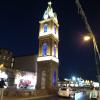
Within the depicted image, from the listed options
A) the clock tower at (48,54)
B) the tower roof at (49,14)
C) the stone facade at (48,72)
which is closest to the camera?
the stone facade at (48,72)

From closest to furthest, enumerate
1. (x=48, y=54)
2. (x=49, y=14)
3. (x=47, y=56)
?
(x=47, y=56) < (x=48, y=54) < (x=49, y=14)

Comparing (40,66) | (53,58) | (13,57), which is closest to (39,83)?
(40,66)

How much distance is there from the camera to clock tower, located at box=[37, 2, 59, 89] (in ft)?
166

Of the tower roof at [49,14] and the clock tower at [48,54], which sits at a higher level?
the tower roof at [49,14]

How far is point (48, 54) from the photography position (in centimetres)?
5228

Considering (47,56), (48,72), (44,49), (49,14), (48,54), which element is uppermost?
(49,14)

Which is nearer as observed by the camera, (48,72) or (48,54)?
(48,72)

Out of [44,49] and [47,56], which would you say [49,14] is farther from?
[47,56]

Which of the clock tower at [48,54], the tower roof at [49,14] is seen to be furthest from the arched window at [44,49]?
the tower roof at [49,14]

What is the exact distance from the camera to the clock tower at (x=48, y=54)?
50.6 meters

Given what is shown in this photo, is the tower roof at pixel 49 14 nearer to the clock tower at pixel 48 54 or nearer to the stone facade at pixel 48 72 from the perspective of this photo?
the clock tower at pixel 48 54

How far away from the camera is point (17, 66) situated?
89438mm

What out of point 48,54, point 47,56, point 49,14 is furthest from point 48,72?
point 49,14

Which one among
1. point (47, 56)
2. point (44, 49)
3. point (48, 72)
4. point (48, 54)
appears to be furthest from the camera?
point (44, 49)
